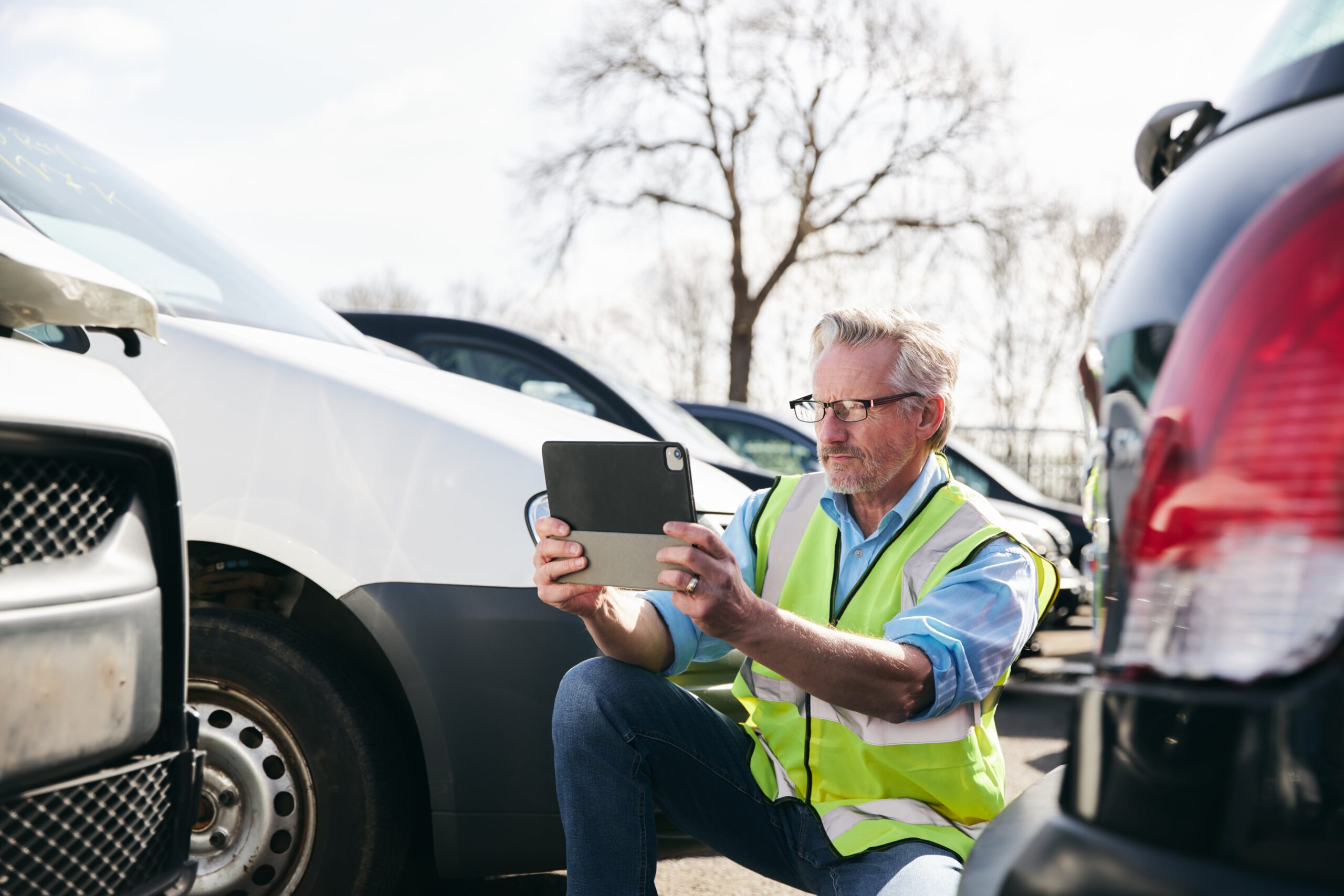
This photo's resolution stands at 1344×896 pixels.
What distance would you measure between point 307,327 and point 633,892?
1.78 metres

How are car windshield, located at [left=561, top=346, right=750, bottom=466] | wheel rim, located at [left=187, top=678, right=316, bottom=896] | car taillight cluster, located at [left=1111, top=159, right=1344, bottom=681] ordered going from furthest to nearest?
car windshield, located at [left=561, top=346, right=750, bottom=466] < wheel rim, located at [left=187, top=678, right=316, bottom=896] < car taillight cluster, located at [left=1111, top=159, right=1344, bottom=681]

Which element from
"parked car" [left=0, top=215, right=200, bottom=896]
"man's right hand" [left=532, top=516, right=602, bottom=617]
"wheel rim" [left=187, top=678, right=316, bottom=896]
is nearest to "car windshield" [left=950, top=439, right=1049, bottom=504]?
"wheel rim" [left=187, top=678, right=316, bottom=896]

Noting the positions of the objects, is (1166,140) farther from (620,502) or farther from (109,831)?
(109,831)

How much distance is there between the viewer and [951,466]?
7.55m

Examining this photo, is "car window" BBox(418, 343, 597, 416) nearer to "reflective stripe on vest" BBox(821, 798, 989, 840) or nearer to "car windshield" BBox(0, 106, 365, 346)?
"car windshield" BBox(0, 106, 365, 346)

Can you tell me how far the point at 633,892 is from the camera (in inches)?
80.7

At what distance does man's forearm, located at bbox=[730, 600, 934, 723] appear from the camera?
1.76 meters

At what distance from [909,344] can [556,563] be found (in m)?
0.82

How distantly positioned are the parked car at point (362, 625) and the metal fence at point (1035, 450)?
45.0 ft

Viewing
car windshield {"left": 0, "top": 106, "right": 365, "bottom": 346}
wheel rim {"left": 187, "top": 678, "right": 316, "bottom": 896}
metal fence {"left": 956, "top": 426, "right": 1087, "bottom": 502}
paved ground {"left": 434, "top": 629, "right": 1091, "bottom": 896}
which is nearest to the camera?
paved ground {"left": 434, "top": 629, "right": 1091, "bottom": 896}

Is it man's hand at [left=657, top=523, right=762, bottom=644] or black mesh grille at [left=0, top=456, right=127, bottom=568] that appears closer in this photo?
black mesh grille at [left=0, top=456, right=127, bottom=568]

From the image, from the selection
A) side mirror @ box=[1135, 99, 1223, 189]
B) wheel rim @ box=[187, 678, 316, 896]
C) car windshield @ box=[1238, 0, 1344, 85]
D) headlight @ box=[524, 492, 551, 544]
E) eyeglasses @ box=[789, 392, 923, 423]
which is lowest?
wheel rim @ box=[187, 678, 316, 896]

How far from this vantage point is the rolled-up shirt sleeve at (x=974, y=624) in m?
1.85

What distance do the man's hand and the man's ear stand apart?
64 cm
